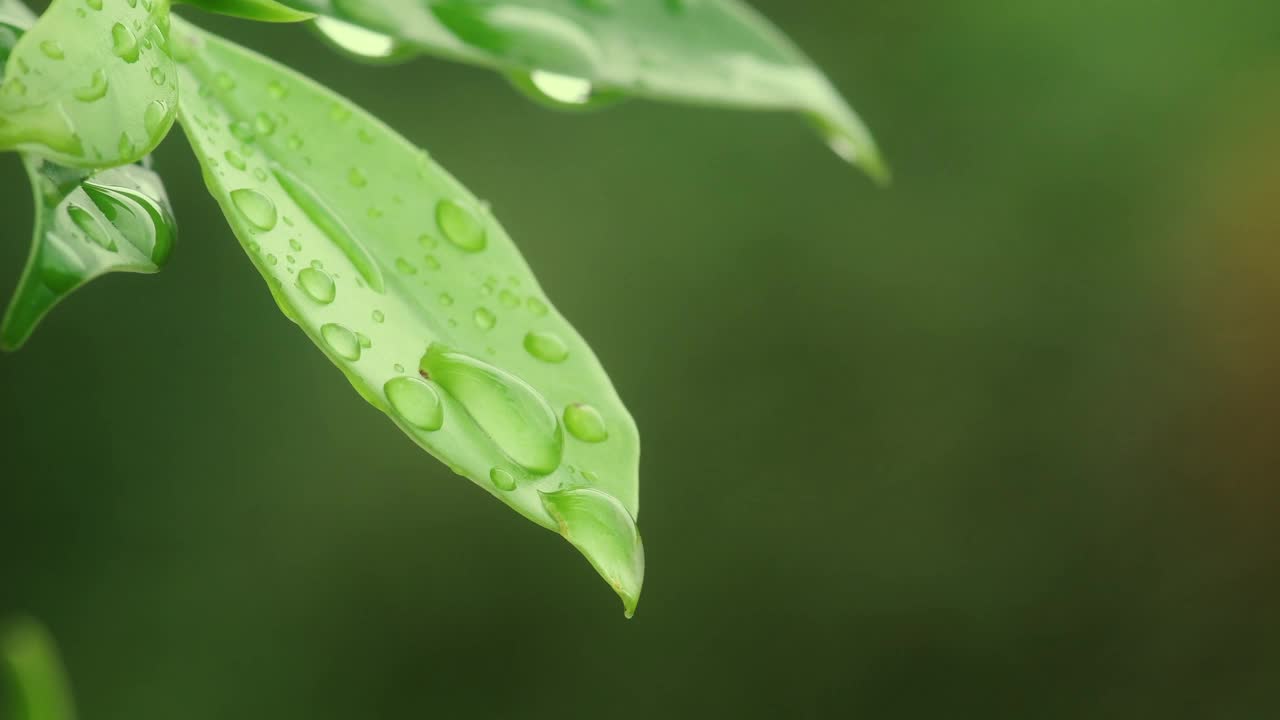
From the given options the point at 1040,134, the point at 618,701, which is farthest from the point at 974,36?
the point at 618,701

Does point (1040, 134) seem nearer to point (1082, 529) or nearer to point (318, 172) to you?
point (1082, 529)

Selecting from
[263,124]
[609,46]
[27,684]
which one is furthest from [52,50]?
[27,684]

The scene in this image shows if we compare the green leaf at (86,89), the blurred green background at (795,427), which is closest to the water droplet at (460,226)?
the green leaf at (86,89)

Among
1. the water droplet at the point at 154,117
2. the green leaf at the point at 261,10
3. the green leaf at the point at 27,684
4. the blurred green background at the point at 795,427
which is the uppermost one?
the water droplet at the point at 154,117

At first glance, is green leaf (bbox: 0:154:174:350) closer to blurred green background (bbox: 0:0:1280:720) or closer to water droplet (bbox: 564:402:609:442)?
water droplet (bbox: 564:402:609:442)

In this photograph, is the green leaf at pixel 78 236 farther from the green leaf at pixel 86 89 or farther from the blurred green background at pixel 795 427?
the blurred green background at pixel 795 427
